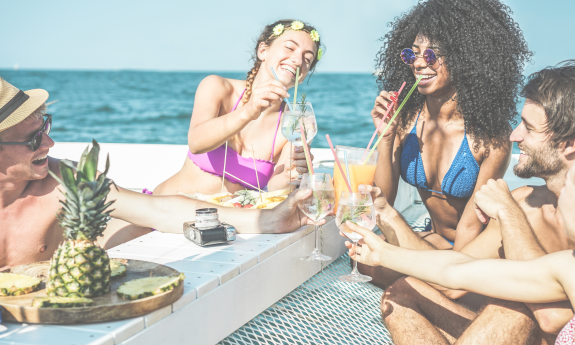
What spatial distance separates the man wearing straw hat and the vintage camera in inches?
7.6

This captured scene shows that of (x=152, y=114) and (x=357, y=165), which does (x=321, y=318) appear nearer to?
(x=357, y=165)

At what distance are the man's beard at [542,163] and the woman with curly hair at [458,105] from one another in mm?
680

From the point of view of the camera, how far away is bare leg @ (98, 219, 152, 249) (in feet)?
10.5

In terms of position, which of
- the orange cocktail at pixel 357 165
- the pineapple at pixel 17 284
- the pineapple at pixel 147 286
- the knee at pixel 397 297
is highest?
the orange cocktail at pixel 357 165

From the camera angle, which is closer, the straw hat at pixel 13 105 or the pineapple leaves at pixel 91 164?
the pineapple leaves at pixel 91 164

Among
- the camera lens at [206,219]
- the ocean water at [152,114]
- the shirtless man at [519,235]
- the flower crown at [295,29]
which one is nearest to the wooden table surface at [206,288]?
the camera lens at [206,219]

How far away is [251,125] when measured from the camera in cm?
386

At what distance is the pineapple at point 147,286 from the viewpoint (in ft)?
5.16

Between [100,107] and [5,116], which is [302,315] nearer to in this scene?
[5,116]

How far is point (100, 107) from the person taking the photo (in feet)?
92.3

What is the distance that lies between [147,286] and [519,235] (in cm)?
152

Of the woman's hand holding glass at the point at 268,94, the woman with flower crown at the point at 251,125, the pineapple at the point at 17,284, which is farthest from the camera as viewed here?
the woman with flower crown at the point at 251,125

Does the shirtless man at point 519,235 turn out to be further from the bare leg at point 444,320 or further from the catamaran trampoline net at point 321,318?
the catamaran trampoline net at point 321,318

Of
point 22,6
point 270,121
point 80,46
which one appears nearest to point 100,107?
point 270,121
